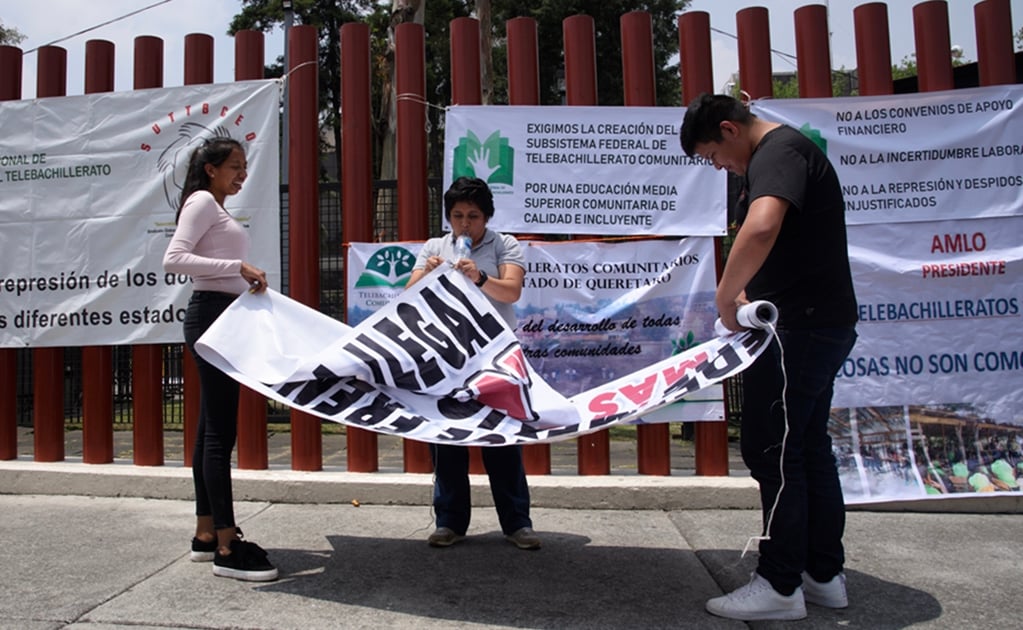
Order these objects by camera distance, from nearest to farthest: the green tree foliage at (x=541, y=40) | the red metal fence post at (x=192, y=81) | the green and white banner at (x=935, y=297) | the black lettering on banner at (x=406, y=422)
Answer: the black lettering on banner at (x=406, y=422)
the green and white banner at (x=935, y=297)
the red metal fence post at (x=192, y=81)
the green tree foliage at (x=541, y=40)

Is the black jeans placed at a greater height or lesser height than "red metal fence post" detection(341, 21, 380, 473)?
lesser

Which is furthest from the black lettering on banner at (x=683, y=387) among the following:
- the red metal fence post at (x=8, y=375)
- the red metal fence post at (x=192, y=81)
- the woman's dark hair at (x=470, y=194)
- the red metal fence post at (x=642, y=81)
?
the red metal fence post at (x=8, y=375)

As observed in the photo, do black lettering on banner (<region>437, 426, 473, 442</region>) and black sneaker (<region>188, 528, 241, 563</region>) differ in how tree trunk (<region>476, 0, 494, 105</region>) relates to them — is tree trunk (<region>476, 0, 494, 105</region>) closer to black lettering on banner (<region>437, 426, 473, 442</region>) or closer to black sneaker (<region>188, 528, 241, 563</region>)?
black sneaker (<region>188, 528, 241, 563</region>)

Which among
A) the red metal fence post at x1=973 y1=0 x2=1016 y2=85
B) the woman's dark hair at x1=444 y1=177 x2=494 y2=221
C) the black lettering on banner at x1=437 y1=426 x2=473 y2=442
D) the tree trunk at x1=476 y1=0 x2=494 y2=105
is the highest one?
the tree trunk at x1=476 y1=0 x2=494 y2=105

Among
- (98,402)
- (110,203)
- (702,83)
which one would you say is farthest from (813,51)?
(98,402)

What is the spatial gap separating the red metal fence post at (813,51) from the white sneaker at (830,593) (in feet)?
10.1

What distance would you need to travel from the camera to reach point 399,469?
527cm

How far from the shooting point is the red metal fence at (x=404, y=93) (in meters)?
4.91

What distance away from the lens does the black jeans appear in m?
3.56

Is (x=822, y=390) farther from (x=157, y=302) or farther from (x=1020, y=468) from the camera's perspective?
(x=157, y=302)

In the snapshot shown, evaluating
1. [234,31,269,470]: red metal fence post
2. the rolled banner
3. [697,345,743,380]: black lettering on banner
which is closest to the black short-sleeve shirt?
the rolled banner

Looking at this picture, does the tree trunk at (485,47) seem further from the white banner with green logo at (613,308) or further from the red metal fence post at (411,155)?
the white banner with green logo at (613,308)

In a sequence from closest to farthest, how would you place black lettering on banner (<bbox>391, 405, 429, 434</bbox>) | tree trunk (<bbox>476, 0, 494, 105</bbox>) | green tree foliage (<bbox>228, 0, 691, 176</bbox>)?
black lettering on banner (<bbox>391, 405, 429, 434</bbox>)
tree trunk (<bbox>476, 0, 494, 105</bbox>)
green tree foliage (<bbox>228, 0, 691, 176</bbox>)

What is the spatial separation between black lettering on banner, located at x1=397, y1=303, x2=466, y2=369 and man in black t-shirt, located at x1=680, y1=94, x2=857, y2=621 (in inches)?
48.2
